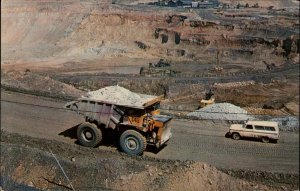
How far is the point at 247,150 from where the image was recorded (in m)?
14.1

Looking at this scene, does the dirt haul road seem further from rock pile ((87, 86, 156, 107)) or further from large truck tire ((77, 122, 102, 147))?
rock pile ((87, 86, 156, 107))

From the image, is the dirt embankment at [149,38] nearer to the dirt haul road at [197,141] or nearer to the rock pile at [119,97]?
the dirt haul road at [197,141]

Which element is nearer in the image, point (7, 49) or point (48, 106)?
point (48, 106)

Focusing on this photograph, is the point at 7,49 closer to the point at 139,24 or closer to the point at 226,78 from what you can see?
the point at 139,24

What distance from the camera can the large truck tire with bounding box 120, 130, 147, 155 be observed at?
1298 centimetres

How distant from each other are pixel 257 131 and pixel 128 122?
4019mm

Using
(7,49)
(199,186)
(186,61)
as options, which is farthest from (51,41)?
(199,186)

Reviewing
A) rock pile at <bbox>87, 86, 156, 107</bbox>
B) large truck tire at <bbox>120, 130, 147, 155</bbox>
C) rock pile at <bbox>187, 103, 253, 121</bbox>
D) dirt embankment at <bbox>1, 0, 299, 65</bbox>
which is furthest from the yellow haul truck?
dirt embankment at <bbox>1, 0, 299, 65</bbox>

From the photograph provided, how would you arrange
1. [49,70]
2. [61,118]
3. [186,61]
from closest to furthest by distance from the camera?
[61,118] < [49,70] < [186,61]

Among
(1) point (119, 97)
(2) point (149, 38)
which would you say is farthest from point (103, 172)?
(2) point (149, 38)

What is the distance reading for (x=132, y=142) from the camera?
520 inches

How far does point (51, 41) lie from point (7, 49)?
11.6 feet

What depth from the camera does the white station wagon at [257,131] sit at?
47.4 feet

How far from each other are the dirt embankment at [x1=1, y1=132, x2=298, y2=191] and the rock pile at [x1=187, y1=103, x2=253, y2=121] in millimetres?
4085
